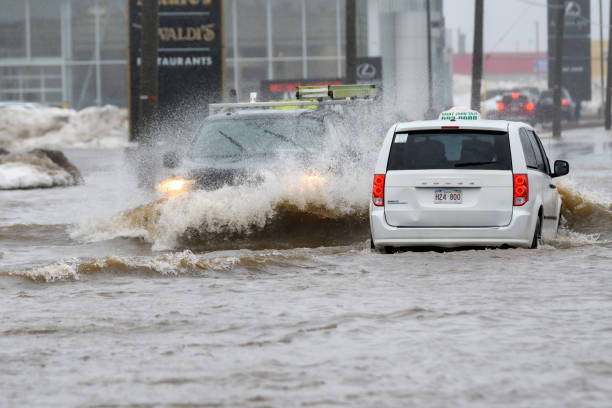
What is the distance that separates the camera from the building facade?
56.1 metres

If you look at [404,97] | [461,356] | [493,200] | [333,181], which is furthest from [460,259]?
[404,97]

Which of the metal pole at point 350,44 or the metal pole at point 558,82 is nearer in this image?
the metal pole at point 350,44

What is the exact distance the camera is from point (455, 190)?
1153 cm

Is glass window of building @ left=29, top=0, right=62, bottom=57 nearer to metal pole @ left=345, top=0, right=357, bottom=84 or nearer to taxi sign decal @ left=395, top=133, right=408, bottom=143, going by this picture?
metal pole @ left=345, top=0, right=357, bottom=84

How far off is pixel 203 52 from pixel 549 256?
1892cm

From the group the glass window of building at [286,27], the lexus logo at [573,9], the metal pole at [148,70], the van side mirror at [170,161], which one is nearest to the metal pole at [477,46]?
the glass window of building at [286,27]

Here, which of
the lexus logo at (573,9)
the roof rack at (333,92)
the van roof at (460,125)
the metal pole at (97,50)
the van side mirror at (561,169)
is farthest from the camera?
the lexus logo at (573,9)

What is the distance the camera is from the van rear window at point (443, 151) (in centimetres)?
1162

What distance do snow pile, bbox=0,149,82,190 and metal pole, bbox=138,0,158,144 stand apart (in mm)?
5460

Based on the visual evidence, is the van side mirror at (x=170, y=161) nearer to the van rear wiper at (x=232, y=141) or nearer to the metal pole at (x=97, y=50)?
the van rear wiper at (x=232, y=141)

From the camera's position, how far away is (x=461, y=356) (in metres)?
7.28

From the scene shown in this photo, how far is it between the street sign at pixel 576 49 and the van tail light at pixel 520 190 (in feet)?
227

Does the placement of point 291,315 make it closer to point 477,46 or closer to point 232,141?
point 232,141

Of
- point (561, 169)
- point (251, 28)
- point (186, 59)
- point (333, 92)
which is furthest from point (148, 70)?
point (251, 28)
